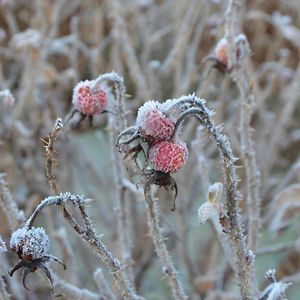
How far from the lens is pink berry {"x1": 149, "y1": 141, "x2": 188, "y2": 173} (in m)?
0.60

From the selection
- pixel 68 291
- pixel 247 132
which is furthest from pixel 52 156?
pixel 247 132

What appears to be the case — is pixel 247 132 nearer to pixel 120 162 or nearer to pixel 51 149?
pixel 120 162

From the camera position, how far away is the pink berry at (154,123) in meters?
0.59

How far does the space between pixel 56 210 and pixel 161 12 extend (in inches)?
33.2

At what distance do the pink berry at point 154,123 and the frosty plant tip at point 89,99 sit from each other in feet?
0.52

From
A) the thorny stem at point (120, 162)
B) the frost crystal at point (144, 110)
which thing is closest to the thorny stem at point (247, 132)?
the thorny stem at point (120, 162)

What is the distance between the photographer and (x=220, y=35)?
1297 mm

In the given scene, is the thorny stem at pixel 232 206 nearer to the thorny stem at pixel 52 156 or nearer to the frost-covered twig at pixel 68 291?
the thorny stem at pixel 52 156

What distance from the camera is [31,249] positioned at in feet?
1.97

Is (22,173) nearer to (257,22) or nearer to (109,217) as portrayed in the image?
(109,217)

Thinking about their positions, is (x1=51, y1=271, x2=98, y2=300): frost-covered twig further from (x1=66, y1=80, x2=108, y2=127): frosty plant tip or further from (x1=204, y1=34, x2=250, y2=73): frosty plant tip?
(x1=204, y1=34, x2=250, y2=73): frosty plant tip

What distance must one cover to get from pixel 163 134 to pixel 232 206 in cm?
11

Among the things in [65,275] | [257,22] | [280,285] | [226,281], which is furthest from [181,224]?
[257,22]

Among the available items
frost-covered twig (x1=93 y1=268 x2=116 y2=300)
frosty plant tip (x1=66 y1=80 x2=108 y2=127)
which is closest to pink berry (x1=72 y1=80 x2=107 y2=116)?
frosty plant tip (x1=66 y1=80 x2=108 y2=127)
